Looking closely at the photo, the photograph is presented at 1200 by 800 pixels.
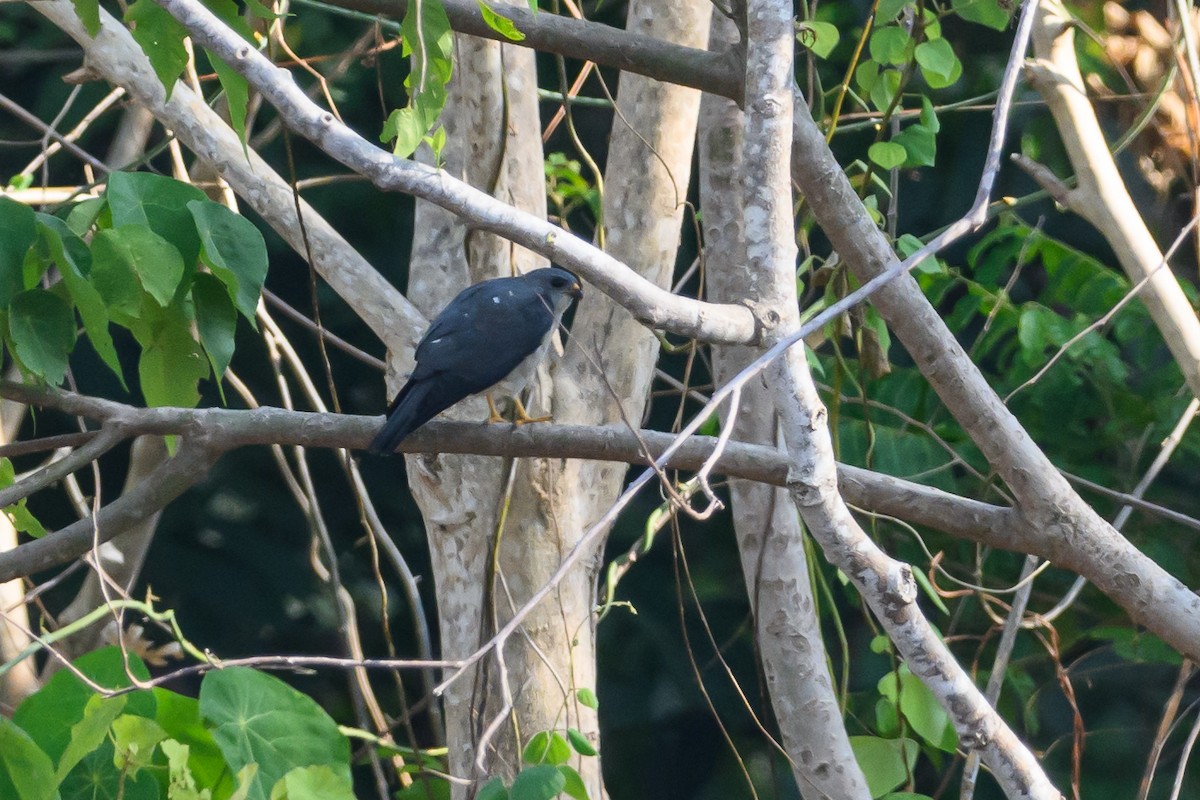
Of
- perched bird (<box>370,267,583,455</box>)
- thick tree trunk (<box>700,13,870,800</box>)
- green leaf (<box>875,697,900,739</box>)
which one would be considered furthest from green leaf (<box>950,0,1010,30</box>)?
green leaf (<box>875,697,900,739</box>)

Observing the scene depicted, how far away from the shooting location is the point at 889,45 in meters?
1.97

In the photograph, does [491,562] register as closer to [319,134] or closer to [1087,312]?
[319,134]

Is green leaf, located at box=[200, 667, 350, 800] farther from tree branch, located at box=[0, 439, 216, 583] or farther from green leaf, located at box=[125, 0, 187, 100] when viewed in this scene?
green leaf, located at box=[125, 0, 187, 100]

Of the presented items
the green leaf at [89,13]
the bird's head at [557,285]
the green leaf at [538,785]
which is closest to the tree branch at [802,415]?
the green leaf at [538,785]

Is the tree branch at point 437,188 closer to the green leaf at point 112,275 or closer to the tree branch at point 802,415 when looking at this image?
the tree branch at point 802,415

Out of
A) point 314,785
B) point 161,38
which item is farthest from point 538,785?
point 161,38

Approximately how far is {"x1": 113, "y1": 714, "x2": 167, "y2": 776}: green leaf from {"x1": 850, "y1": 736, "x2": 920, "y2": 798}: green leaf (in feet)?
4.13

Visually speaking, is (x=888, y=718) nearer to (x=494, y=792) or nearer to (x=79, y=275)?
(x=494, y=792)

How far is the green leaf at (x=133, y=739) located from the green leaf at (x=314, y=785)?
0.18 meters

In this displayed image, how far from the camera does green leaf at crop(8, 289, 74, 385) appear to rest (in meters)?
1.46

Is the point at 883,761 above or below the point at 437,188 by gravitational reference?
below

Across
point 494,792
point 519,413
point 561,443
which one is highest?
point 561,443

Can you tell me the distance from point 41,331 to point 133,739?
533mm

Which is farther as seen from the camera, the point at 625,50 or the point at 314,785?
the point at 625,50
